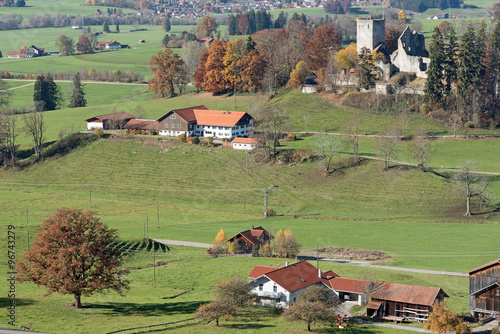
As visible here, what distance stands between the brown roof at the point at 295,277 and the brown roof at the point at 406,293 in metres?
5.16

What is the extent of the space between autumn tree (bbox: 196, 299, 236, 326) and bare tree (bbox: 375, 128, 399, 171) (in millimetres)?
54160

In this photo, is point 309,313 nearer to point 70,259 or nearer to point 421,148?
point 70,259

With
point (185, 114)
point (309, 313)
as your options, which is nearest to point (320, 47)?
point (185, 114)

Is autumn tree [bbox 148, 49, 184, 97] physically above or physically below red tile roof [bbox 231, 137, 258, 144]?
above

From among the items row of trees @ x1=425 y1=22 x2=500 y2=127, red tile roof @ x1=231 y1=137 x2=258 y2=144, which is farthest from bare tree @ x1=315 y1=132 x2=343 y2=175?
row of trees @ x1=425 y1=22 x2=500 y2=127

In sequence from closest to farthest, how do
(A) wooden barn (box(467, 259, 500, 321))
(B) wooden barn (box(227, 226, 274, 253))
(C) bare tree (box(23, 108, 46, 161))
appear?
(A) wooden barn (box(467, 259, 500, 321)), (B) wooden barn (box(227, 226, 274, 253)), (C) bare tree (box(23, 108, 46, 161))

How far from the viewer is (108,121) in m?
141

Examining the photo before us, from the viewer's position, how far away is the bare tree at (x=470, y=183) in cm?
9881

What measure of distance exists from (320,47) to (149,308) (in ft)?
321

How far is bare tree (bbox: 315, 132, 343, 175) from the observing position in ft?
374

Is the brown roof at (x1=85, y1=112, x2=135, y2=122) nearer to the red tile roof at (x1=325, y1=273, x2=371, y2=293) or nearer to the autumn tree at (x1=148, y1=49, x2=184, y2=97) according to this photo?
the autumn tree at (x1=148, y1=49, x2=184, y2=97)

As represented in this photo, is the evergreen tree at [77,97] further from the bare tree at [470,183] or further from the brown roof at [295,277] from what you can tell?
the brown roof at [295,277]

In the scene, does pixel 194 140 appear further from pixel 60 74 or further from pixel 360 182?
pixel 60 74

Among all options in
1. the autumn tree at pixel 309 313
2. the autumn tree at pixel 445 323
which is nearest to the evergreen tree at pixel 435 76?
the autumn tree at pixel 445 323
